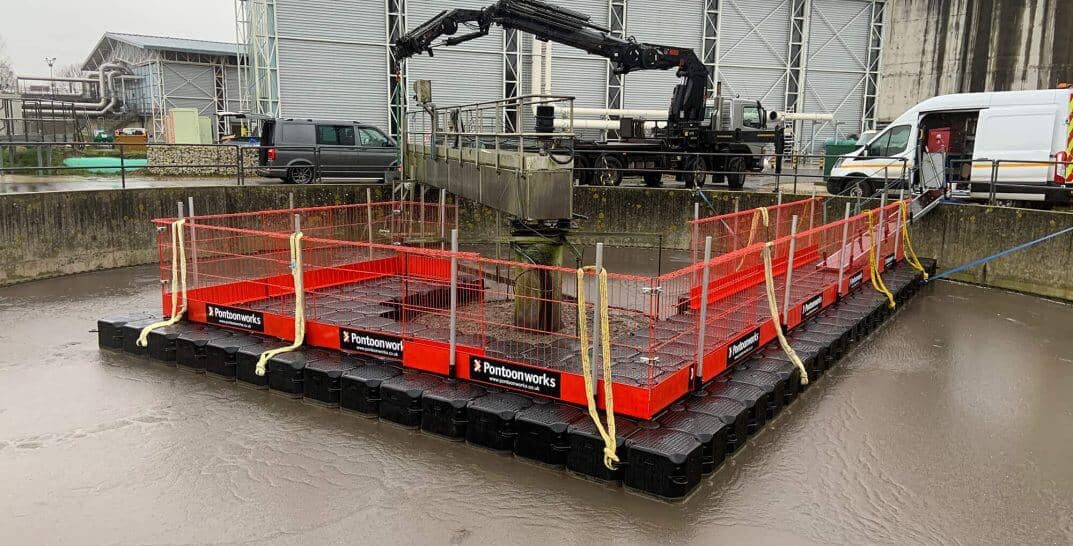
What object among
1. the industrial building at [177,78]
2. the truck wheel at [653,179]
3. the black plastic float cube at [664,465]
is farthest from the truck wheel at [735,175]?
the industrial building at [177,78]

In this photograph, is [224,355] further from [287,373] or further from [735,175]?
[735,175]

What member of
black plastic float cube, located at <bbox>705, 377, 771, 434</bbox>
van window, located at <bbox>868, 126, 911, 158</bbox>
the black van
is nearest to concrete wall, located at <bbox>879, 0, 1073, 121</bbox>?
van window, located at <bbox>868, 126, 911, 158</bbox>

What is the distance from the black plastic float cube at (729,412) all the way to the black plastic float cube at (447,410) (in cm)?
200

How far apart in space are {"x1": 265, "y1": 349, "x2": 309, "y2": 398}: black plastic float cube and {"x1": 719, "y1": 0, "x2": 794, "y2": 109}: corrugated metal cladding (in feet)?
86.4

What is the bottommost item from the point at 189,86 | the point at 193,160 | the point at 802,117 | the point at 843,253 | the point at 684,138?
the point at 843,253

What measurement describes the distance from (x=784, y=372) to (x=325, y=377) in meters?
4.72

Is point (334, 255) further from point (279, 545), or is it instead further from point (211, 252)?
point (279, 545)

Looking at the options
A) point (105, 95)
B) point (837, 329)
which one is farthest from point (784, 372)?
point (105, 95)

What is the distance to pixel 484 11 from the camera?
13.5 meters

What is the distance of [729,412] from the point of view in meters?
6.61

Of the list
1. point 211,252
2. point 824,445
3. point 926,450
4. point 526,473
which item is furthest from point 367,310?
point 926,450

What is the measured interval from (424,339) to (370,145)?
14.3 meters

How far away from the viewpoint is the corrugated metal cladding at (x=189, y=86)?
4353 centimetres

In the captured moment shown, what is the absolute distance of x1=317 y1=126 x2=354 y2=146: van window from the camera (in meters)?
20.2
